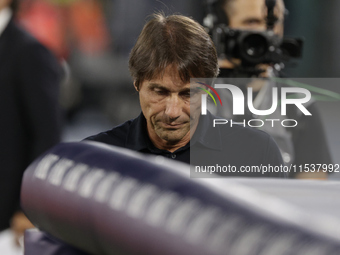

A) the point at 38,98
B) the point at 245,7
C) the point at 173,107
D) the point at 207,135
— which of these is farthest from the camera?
the point at 38,98

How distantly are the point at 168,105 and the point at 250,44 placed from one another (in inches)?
38.0

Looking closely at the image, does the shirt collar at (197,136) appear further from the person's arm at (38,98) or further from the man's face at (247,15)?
the person's arm at (38,98)

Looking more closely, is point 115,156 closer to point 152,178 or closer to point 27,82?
point 152,178

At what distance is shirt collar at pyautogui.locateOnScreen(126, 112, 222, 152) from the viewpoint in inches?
31.5

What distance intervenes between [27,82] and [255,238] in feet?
5.81

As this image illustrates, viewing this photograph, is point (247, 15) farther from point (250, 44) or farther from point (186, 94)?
point (186, 94)

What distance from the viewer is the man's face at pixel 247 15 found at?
1560 mm

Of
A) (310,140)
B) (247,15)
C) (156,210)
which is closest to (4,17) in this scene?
(247,15)

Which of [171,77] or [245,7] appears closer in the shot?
[171,77]

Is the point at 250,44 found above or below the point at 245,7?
below

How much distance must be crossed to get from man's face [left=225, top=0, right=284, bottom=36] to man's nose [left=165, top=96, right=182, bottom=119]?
34.5 inches

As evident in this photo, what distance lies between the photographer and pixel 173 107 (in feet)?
2.34

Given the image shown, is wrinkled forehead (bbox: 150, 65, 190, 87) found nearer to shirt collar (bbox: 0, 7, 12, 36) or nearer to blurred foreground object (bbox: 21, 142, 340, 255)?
blurred foreground object (bbox: 21, 142, 340, 255)

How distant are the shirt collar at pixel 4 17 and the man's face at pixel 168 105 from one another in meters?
1.46
